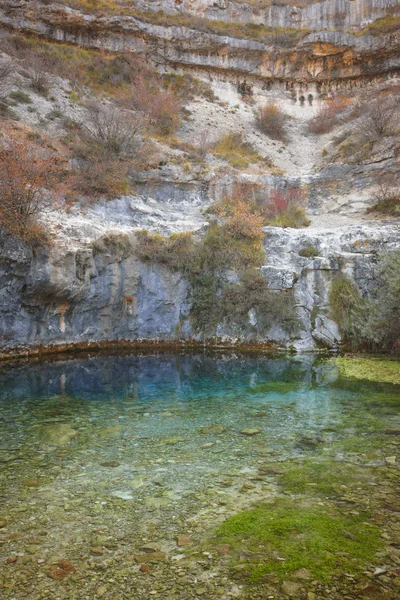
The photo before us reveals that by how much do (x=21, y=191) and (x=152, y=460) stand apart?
41.2ft

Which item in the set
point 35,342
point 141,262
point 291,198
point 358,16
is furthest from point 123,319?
point 358,16

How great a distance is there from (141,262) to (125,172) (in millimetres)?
6402

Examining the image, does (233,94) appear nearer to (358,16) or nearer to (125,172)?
(358,16)

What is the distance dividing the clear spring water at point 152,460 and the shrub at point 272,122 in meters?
26.9

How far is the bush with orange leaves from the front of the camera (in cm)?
1544

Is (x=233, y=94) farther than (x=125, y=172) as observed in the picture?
Yes

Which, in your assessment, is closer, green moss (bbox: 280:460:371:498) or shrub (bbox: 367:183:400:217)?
green moss (bbox: 280:460:371:498)

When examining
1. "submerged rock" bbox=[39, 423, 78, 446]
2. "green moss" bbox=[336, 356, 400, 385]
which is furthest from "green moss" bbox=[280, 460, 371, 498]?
"green moss" bbox=[336, 356, 400, 385]

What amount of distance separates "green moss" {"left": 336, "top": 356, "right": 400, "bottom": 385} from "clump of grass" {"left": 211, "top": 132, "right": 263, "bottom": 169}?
1653 centimetres

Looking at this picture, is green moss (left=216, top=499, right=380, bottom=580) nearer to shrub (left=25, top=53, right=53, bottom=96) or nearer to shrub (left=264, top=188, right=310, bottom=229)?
shrub (left=264, top=188, right=310, bottom=229)

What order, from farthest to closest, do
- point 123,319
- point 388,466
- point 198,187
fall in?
point 198,187
point 123,319
point 388,466

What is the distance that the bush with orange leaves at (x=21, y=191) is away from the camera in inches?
608

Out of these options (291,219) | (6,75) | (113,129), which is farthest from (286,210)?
(6,75)

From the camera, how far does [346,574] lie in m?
3.86
